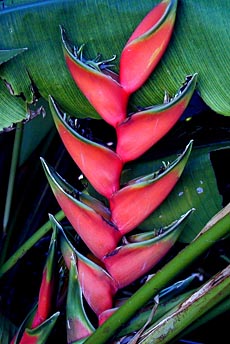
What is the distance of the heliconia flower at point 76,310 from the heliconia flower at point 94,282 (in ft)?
0.08

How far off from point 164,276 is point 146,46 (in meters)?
0.36

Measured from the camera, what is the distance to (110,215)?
0.87m

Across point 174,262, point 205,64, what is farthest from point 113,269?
point 205,64

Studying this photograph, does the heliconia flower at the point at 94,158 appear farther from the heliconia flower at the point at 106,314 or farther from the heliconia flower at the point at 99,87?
the heliconia flower at the point at 106,314

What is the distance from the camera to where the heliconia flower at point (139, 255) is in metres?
0.81

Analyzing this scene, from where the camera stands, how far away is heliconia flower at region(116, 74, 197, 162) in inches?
33.0

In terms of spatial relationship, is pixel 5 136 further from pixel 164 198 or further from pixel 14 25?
pixel 164 198

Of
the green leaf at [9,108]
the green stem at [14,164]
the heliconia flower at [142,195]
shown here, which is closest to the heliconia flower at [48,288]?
the heliconia flower at [142,195]

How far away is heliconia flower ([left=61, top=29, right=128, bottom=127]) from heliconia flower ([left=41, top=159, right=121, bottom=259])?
13 centimetres

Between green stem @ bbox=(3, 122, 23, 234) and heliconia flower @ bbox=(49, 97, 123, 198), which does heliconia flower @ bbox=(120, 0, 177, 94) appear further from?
green stem @ bbox=(3, 122, 23, 234)

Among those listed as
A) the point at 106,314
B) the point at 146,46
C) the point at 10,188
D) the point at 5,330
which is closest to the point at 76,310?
the point at 106,314

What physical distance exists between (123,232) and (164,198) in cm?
8

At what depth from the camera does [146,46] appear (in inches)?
34.2

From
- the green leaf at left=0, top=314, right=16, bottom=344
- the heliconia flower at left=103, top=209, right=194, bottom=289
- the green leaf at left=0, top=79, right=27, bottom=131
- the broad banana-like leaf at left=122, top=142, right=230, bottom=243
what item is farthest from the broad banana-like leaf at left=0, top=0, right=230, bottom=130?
the green leaf at left=0, top=314, right=16, bottom=344
